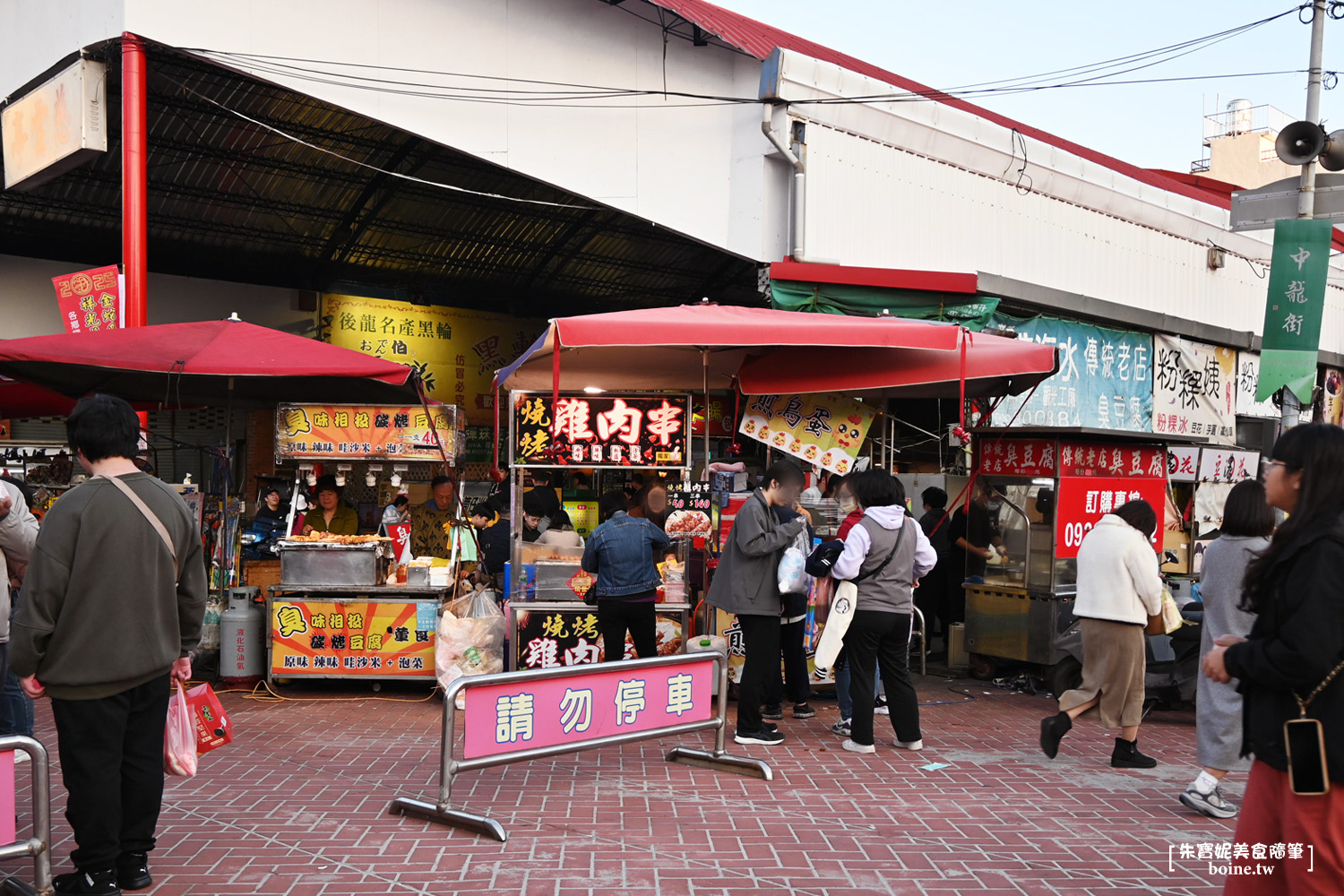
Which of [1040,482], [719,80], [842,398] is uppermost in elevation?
[719,80]

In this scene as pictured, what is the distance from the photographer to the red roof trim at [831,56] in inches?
474

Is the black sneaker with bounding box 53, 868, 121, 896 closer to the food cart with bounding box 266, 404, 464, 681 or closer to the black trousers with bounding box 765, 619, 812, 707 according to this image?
the food cart with bounding box 266, 404, 464, 681

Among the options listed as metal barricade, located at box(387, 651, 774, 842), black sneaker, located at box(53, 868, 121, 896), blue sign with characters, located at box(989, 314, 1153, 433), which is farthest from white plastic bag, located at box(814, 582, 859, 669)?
blue sign with characters, located at box(989, 314, 1153, 433)

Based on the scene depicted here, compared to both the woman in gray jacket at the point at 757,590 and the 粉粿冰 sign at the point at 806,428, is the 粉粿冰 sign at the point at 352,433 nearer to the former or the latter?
the 粉粿冰 sign at the point at 806,428

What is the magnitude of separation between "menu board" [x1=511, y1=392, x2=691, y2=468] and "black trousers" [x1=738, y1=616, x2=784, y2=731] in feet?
5.57

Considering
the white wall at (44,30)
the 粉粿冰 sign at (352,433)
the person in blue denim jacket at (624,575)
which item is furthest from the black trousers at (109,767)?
the white wall at (44,30)

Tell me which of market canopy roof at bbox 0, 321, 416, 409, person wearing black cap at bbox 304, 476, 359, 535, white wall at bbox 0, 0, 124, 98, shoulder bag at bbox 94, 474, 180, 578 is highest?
white wall at bbox 0, 0, 124, 98

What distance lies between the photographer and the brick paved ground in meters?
4.64

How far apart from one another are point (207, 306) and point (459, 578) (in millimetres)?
7888

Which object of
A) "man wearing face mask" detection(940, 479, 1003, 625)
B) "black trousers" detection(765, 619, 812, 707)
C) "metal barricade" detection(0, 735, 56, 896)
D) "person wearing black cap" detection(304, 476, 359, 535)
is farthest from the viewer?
"man wearing face mask" detection(940, 479, 1003, 625)

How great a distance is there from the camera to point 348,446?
355 inches

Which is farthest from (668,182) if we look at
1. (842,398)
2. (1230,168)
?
(1230,168)

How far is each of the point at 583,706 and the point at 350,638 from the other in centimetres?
388

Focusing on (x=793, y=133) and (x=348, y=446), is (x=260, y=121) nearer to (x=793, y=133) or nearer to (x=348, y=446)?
(x=348, y=446)
